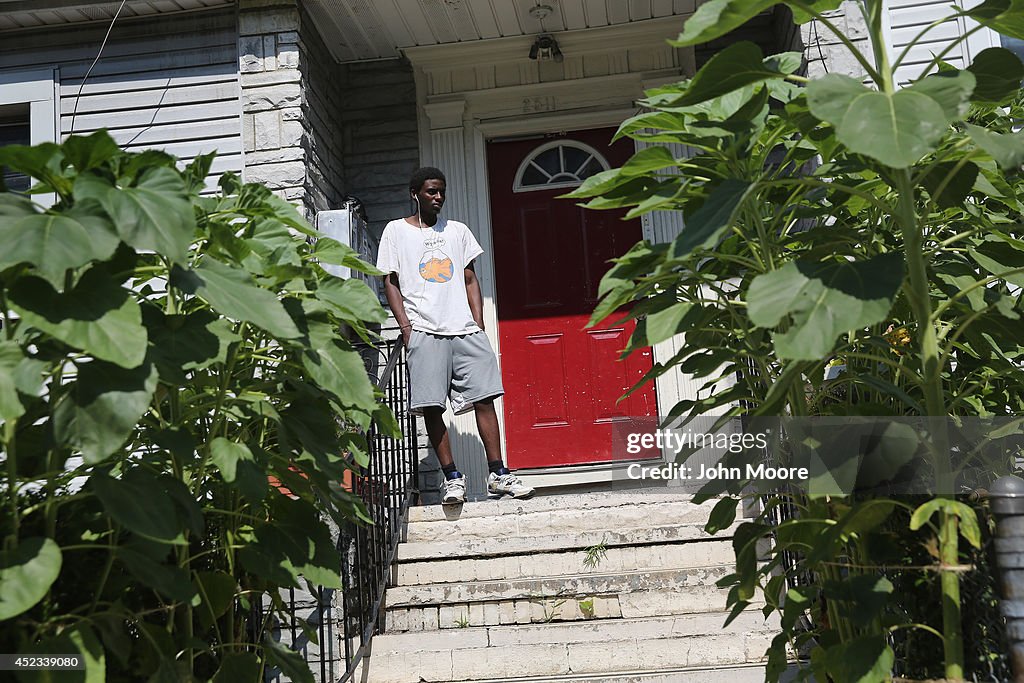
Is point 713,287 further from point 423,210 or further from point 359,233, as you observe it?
point 359,233

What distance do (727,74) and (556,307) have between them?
14.1ft

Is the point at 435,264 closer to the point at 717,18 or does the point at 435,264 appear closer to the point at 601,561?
the point at 601,561

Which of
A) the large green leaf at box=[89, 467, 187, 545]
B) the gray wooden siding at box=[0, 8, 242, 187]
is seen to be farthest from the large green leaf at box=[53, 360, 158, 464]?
the gray wooden siding at box=[0, 8, 242, 187]

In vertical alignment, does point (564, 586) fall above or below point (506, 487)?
below

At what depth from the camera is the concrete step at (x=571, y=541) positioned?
4137mm

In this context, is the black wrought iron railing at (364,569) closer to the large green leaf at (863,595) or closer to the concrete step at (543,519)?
the concrete step at (543,519)

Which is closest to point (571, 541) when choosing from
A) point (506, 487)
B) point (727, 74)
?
point (506, 487)

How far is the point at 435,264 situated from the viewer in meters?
5.10

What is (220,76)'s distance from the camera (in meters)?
5.64

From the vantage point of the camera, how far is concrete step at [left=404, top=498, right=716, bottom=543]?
4.33 m

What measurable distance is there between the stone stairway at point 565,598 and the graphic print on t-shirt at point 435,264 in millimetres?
1213

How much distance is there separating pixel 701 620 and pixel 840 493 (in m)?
1.87

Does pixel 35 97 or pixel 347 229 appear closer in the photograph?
pixel 347 229

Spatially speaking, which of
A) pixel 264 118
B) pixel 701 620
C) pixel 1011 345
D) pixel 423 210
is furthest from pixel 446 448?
pixel 1011 345
